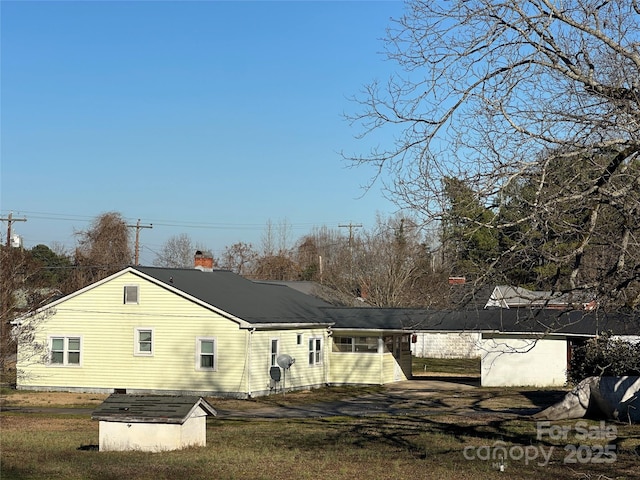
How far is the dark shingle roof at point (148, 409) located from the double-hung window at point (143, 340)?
646 inches

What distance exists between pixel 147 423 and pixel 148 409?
27 centimetres

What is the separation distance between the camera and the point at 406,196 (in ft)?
34.4

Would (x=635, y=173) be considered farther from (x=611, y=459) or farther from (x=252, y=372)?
(x=252, y=372)

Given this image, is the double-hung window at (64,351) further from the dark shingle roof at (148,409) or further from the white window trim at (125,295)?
the dark shingle roof at (148,409)


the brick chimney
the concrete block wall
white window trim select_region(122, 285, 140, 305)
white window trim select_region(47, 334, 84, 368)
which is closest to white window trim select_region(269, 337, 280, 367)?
white window trim select_region(122, 285, 140, 305)

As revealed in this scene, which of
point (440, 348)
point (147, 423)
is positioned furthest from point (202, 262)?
point (147, 423)

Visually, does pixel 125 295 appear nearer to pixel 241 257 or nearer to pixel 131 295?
pixel 131 295

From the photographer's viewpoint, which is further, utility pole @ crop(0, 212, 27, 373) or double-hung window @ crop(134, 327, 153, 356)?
double-hung window @ crop(134, 327, 153, 356)

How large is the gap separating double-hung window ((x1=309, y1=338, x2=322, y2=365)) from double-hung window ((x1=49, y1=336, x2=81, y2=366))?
9322 mm

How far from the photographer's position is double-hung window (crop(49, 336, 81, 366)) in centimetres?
3428

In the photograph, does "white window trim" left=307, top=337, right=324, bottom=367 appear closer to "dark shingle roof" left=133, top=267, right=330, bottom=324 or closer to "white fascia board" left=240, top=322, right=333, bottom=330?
"white fascia board" left=240, top=322, right=333, bottom=330

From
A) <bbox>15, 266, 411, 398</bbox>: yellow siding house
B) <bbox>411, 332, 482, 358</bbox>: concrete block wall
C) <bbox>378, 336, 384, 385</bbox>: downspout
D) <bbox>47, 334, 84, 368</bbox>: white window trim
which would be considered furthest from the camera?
<bbox>411, 332, 482, 358</bbox>: concrete block wall

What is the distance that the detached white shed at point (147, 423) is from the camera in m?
16.5

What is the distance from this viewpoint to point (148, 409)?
54.8 ft
